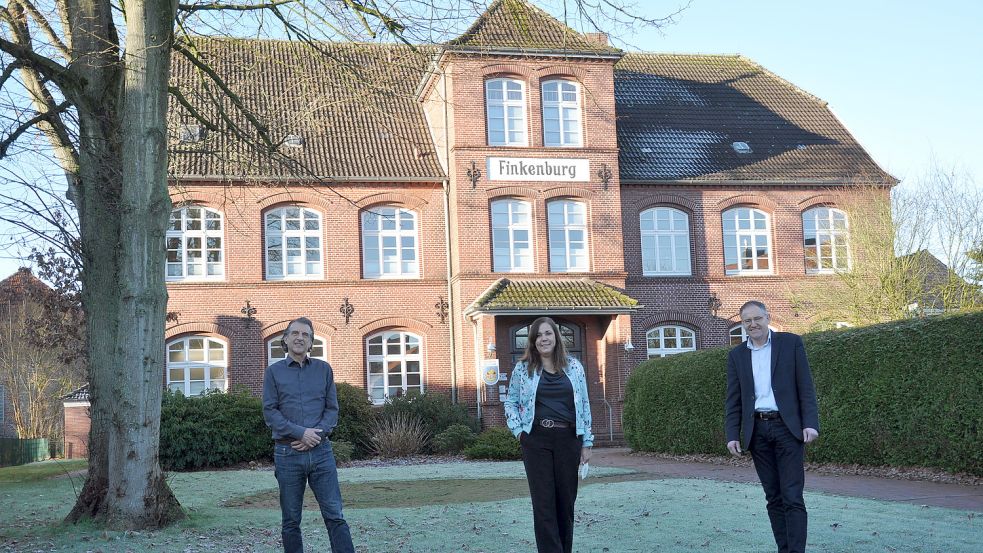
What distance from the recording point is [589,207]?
995 inches

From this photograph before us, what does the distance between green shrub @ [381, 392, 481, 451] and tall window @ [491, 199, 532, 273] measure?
3.83 m

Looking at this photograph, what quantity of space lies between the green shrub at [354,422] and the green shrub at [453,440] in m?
1.47

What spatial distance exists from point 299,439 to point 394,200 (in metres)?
19.3

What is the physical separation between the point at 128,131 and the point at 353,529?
→ 13.8ft

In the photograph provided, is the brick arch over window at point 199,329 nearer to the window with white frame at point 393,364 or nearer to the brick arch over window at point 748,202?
the window with white frame at point 393,364

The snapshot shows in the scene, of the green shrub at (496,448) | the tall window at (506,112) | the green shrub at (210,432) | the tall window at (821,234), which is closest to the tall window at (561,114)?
the tall window at (506,112)

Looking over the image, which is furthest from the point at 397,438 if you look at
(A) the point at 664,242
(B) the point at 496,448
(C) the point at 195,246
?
(A) the point at 664,242

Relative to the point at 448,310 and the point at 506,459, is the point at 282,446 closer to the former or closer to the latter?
the point at 506,459

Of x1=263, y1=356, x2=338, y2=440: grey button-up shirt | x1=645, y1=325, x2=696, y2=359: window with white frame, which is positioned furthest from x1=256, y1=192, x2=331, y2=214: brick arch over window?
x1=263, y1=356, x2=338, y2=440: grey button-up shirt

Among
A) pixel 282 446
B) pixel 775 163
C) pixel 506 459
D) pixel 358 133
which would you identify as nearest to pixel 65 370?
pixel 358 133

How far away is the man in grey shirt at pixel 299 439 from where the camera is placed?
6.71 metres

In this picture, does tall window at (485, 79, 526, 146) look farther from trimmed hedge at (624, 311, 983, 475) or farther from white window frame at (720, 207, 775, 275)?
trimmed hedge at (624, 311, 983, 475)

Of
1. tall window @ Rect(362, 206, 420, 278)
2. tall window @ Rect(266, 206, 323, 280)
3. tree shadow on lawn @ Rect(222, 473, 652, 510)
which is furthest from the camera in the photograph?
tall window @ Rect(362, 206, 420, 278)

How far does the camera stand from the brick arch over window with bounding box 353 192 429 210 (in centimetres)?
2559
